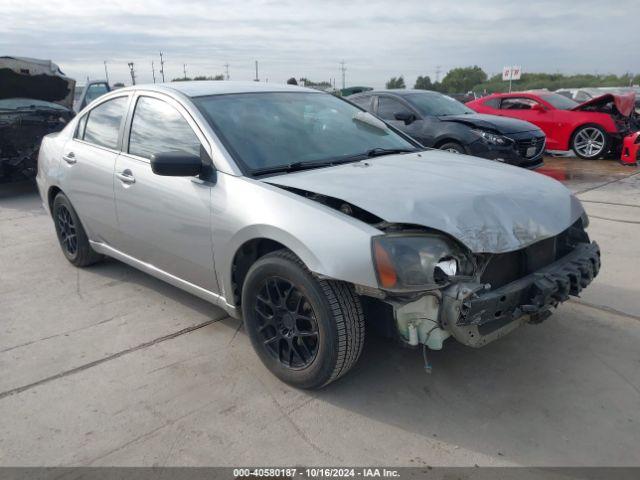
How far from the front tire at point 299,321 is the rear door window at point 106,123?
191cm

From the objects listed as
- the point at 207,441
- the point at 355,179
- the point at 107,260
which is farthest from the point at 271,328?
the point at 107,260

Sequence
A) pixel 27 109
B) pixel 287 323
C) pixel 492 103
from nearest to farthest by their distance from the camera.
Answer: pixel 287 323 → pixel 27 109 → pixel 492 103

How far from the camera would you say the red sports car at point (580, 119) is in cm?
1092

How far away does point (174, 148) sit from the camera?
11.7 ft

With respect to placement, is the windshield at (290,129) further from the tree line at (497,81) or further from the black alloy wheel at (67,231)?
the tree line at (497,81)

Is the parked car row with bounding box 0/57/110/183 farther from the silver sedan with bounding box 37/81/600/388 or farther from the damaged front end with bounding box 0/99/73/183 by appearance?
the silver sedan with bounding box 37/81/600/388

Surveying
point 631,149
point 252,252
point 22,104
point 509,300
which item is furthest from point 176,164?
point 631,149

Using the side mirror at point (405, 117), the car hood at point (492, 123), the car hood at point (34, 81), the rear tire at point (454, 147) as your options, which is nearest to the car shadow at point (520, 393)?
the rear tire at point (454, 147)

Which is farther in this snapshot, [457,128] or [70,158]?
[457,128]

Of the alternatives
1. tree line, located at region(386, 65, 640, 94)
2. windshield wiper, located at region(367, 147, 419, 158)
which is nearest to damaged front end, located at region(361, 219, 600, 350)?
windshield wiper, located at region(367, 147, 419, 158)

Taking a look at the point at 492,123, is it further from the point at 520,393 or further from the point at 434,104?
the point at 520,393

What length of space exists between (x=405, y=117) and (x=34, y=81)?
6921 millimetres

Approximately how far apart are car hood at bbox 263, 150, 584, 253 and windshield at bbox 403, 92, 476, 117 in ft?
19.2

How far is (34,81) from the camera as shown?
10.0 metres
